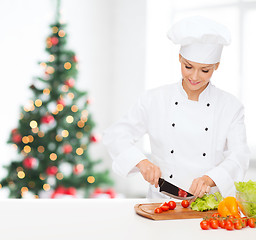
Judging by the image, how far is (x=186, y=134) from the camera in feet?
6.65

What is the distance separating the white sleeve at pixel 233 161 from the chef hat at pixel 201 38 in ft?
1.16

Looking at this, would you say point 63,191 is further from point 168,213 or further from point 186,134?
point 168,213

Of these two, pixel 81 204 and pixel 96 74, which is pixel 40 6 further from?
pixel 81 204

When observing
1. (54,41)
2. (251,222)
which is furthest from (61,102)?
(251,222)

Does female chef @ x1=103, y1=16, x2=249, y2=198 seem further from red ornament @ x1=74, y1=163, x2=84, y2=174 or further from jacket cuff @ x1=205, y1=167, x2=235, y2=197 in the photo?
red ornament @ x1=74, y1=163, x2=84, y2=174

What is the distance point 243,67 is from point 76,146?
2.10m

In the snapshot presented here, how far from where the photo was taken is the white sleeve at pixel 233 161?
5.85ft

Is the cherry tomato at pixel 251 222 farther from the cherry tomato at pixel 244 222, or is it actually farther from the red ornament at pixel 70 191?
the red ornament at pixel 70 191

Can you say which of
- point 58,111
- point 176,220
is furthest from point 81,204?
point 58,111

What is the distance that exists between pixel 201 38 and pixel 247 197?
77cm

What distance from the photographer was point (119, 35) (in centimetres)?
509

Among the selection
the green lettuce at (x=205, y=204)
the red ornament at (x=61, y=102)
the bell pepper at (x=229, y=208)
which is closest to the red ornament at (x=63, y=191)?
the red ornament at (x=61, y=102)

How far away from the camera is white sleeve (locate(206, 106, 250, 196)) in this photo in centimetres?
178

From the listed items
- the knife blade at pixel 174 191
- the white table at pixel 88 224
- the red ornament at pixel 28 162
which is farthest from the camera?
the red ornament at pixel 28 162
